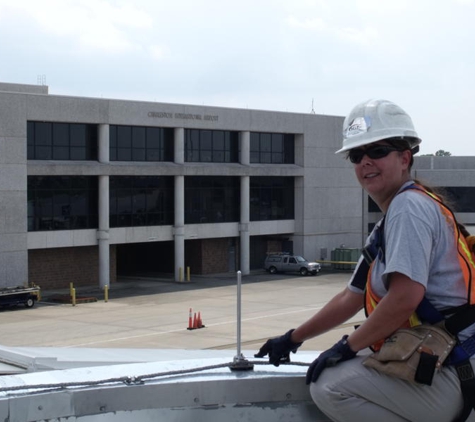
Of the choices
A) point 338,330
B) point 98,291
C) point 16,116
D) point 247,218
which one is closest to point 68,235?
point 98,291

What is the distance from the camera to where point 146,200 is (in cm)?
4394

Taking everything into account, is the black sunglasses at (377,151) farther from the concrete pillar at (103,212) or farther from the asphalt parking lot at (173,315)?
the concrete pillar at (103,212)

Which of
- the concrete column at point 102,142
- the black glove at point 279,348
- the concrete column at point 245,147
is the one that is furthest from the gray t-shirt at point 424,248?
the concrete column at point 245,147

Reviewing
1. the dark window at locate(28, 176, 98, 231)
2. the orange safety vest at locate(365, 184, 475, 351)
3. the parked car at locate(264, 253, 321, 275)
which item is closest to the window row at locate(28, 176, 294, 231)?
the dark window at locate(28, 176, 98, 231)

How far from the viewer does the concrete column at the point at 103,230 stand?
4125 centimetres

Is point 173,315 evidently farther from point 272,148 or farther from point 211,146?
point 272,148

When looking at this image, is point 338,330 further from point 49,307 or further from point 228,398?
point 228,398

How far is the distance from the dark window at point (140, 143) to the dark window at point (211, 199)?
2299mm

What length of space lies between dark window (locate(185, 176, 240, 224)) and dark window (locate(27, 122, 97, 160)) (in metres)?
6.37

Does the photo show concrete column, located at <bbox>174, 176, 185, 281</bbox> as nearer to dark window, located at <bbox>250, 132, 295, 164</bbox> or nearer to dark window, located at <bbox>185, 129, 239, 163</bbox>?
dark window, located at <bbox>185, 129, 239, 163</bbox>

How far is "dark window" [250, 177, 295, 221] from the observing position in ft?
161

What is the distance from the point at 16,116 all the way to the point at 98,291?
863cm

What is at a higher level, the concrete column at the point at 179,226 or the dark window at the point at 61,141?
the dark window at the point at 61,141

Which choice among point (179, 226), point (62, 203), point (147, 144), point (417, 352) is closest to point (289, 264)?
point (179, 226)
